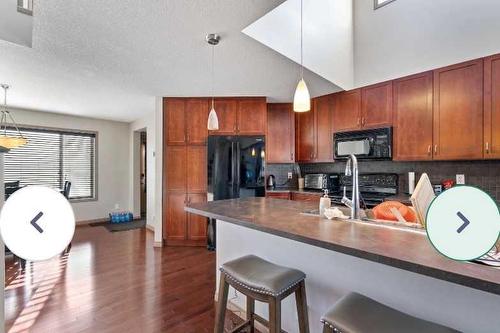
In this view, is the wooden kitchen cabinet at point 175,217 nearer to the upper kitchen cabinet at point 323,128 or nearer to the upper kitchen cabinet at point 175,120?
the upper kitchen cabinet at point 175,120

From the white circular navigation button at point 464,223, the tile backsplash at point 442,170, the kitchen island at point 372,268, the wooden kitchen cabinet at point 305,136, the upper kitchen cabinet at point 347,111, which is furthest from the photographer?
the wooden kitchen cabinet at point 305,136

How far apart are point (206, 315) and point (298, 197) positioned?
88.7 inches

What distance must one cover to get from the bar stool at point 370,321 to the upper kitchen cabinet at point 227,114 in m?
3.16

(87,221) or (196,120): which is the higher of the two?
(196,120)

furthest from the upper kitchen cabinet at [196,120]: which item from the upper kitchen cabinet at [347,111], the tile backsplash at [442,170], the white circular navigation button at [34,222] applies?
the white circular navigation button at [34,222]

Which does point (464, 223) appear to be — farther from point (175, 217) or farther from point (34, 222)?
point (175, 217)

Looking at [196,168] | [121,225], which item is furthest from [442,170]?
[121,225]

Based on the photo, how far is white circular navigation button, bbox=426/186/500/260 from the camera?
2.23 feet

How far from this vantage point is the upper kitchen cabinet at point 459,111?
2541 millimetres

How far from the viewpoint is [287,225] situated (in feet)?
4.44

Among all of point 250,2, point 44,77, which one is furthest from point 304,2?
point 44,77

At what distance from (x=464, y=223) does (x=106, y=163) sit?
643 cm

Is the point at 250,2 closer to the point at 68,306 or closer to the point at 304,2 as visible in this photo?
the point at 304,2

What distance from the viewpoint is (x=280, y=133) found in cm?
430
